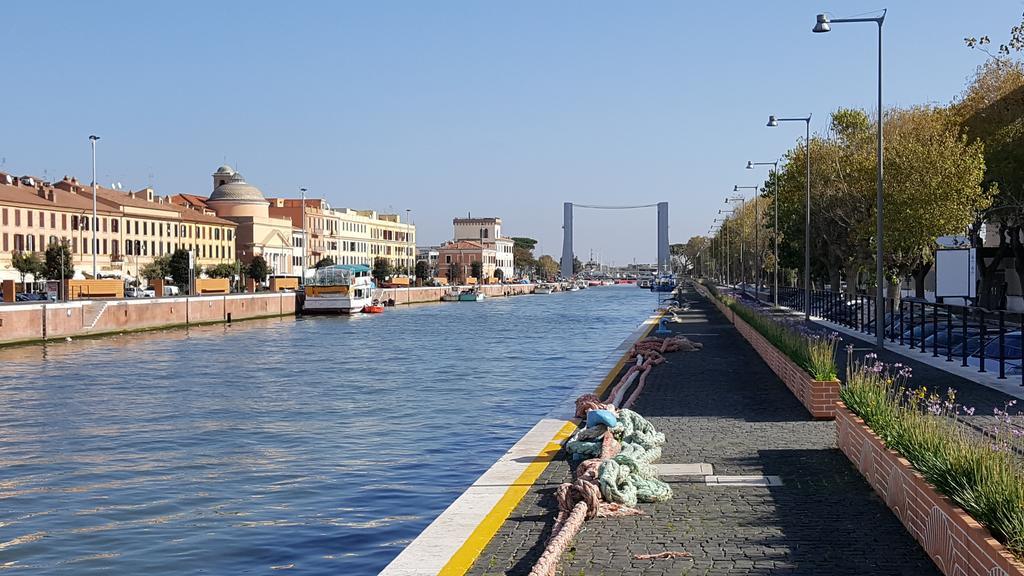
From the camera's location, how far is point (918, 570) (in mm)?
8422

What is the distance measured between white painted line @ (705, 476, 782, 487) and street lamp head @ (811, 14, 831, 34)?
2170cm

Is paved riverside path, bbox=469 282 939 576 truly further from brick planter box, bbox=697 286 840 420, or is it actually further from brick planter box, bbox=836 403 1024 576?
brick planter box, bbox=697 286 840 420

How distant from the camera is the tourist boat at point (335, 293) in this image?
90250 mm

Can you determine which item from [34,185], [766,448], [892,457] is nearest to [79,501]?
[766,448]

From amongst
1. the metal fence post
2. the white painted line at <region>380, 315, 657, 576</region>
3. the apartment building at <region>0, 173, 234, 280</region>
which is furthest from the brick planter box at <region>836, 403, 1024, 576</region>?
the apartment building at <region>0, 173, 234, 280</region>

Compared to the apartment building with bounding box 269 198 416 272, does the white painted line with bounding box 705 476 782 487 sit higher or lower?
lower

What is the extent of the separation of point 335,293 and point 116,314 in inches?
1222

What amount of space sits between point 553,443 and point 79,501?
6.51 meters

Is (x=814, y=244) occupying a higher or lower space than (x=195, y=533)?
higher

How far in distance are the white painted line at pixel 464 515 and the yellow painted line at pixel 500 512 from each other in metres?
0.05

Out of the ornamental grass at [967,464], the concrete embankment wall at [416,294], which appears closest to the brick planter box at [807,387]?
the ornamental grass at [967,464]

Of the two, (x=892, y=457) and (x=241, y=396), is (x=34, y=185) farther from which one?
(x=892, y=457)

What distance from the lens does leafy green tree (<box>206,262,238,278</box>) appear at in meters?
119

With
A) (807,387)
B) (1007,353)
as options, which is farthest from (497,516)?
(1007,353)
